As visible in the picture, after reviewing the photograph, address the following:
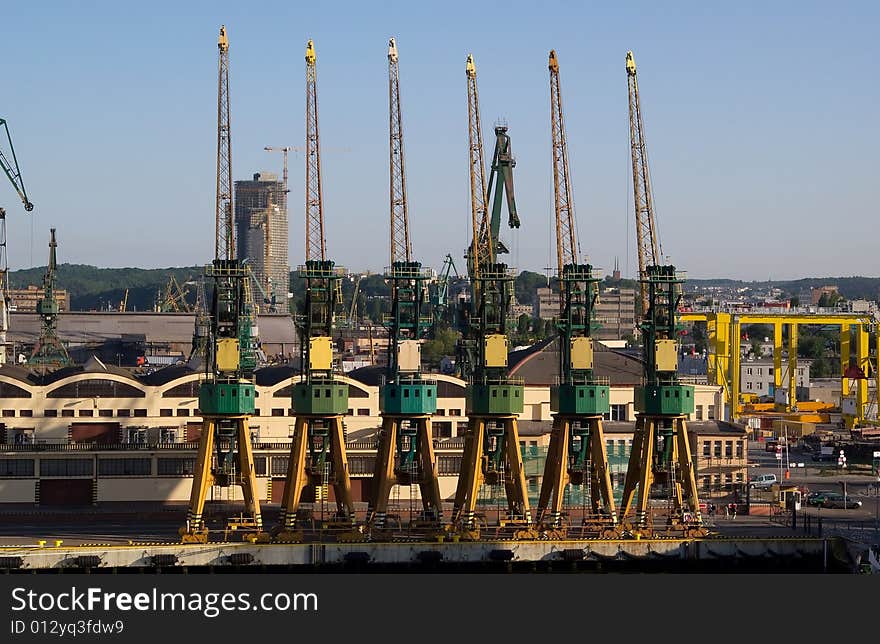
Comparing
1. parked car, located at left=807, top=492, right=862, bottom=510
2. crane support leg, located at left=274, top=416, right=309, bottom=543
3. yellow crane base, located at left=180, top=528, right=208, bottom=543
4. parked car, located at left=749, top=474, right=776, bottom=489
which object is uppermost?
crane support leg, located at left=274, top=416, right=309, bottom=543

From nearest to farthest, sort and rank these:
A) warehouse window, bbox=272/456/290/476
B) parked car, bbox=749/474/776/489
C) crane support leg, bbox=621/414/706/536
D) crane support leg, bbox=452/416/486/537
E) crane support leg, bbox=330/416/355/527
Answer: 1. crane support leg, bbox=330/416/355/527
2. crane support leg, bbox=452/416/486/537
3. crane support leg, bbox=621/414/706/536
4. warehouse window, bbox=272/456/290/476
5. parked car, bbox=749/474/776/489

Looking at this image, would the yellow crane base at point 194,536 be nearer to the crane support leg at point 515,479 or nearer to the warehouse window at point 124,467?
the warehouse window at point 124,467

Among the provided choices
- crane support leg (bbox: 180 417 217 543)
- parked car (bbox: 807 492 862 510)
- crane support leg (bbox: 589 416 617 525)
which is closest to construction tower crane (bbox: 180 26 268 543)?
crane support leg (bbox: 180 417 217 543)

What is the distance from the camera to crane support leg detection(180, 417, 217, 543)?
408 ft

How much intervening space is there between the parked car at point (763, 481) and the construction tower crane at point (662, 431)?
32.7 m

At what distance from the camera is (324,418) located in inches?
5044

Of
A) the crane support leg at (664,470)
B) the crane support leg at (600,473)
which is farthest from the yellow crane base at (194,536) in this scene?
the crane support leg at (664,470)

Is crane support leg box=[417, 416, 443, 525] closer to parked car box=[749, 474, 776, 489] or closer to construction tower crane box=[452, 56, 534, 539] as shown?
construction tower crane box=[452, 56, 534, 539]

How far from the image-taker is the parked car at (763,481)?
16762 centimetres

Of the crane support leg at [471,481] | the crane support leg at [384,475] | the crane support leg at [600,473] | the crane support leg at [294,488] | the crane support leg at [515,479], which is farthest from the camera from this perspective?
the crane support leg at [600,473]

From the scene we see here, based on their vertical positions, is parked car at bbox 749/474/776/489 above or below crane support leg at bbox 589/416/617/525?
below

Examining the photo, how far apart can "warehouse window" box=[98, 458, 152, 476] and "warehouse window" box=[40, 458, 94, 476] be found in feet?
3.10

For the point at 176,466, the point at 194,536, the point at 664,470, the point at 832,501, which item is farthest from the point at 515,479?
the point at 832,501
